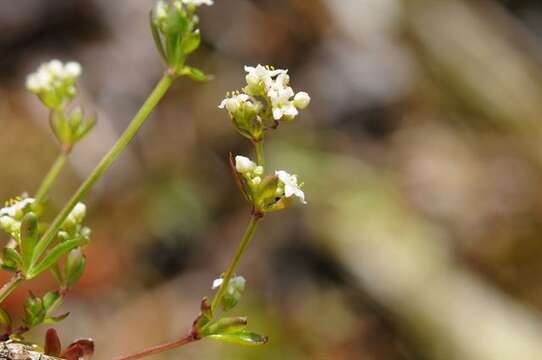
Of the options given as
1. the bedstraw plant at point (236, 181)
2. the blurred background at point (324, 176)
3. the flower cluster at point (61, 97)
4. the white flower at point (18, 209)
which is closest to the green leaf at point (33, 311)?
the bedstraw plant at point (236, 181)

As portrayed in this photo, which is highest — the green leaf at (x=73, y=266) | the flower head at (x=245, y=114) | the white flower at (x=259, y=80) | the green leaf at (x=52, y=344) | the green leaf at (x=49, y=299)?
the white flower at (x=259, y=80)

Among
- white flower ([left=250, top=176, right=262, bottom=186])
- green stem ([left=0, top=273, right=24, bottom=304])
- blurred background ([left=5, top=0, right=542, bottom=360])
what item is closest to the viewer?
green stem ([left=0, top=273, right=24, bottom=304])

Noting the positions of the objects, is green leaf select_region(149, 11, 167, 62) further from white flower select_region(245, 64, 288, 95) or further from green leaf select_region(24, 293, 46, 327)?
green leaf select_region(24, 293, 46, 327)

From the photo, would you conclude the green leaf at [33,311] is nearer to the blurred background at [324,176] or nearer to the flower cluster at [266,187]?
the flower cluster at [266,187]

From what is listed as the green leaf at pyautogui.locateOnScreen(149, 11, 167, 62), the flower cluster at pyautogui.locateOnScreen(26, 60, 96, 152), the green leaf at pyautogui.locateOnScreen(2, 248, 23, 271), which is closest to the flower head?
the green leaf at pyautogui.locateOnScreen(149, 11, 167, 62)

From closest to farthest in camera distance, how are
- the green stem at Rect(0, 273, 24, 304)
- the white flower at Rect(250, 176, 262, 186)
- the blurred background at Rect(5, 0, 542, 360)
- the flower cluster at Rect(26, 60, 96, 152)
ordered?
the green stem at Rect(0, 273, 24, 304), the white flower at Rect(250, 176, 262, 186), the flower cluster at Rect(26, 60, 96, 152), the blurred background at Rect(5, 0, 542, 360)

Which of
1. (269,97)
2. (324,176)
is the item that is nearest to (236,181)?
(269,97)

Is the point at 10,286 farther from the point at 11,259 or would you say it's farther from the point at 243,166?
the point at 243,166

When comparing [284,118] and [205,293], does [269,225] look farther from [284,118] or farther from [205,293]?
[284,118]
